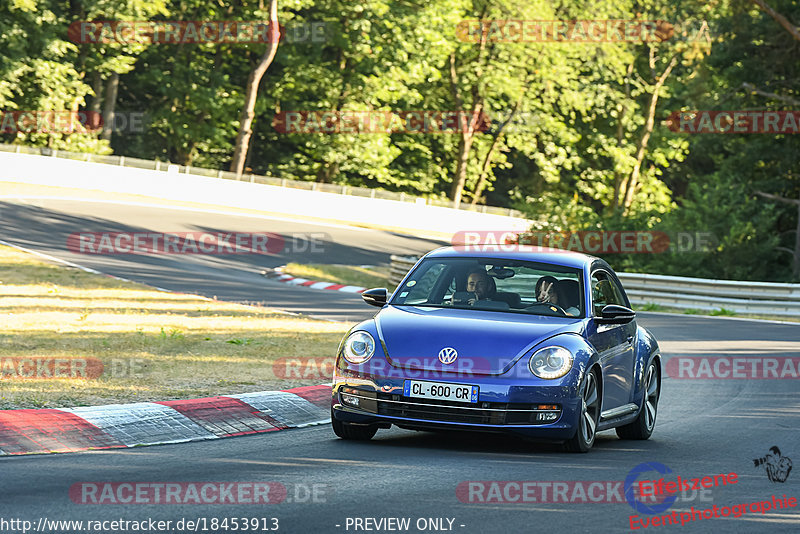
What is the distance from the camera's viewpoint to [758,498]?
7.29m

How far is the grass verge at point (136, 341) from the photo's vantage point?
33.9 feet

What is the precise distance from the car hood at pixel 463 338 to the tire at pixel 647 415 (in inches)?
64.7

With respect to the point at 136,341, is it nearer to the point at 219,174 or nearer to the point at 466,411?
the point at 466,411

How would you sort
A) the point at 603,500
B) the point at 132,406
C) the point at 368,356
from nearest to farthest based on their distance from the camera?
the point at 603,500 → the point at 368,356 → the point at 132,406

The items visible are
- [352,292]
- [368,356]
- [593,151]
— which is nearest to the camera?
[368,356]

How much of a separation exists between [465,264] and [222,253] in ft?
79.2

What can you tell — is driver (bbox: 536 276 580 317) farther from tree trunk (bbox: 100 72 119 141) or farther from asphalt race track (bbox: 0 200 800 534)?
tree trunk (bbox: 100 72 119 141)

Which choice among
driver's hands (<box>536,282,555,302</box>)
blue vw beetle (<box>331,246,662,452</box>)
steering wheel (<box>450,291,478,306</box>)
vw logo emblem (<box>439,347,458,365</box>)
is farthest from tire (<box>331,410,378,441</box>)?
driver's hands (<box>536,282,555,302</box>)

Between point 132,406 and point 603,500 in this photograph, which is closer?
point 603,500

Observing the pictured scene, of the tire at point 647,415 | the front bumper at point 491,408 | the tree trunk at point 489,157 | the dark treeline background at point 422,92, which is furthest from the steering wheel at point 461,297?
the tree trunk at point 489,157

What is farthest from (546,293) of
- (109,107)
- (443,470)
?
(109,107)

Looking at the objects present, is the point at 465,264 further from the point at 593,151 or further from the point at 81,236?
the point at 593,151

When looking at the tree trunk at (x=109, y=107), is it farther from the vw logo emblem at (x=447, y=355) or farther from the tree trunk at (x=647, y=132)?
the vw logo emblem at (x=447, y=355)

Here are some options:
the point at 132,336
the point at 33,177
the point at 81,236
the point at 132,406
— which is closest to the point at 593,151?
the point at 33,177
